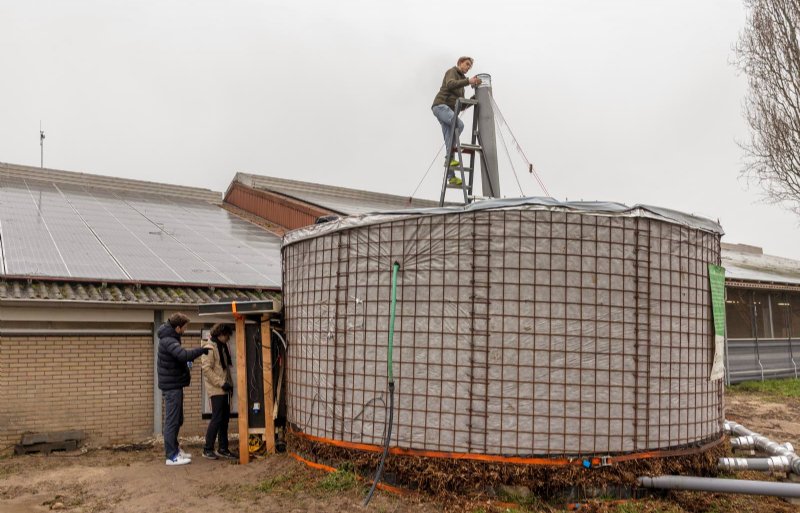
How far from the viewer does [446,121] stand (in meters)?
8.66

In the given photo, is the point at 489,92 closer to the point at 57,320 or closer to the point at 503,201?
the point at 503,201

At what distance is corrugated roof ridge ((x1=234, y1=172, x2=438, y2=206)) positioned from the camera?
21188 mm

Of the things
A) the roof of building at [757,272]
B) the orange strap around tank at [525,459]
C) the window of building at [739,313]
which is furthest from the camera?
the window of building at [739,313]

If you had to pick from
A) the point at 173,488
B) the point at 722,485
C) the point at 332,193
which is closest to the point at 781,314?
the point at 332,193

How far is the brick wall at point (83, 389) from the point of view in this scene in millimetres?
9125

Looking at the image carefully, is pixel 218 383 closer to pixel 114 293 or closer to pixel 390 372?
pixel 114 293

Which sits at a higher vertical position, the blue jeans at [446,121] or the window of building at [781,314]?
the blue jeans at [446,121]

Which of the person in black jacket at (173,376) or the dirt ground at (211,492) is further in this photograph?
the person in black jacket at (173,376)

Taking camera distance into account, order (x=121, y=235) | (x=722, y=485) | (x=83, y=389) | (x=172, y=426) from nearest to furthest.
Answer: (x=722, y=485) < (x=172, y=426) < (x=83, y=389) < (x=121, y=235)

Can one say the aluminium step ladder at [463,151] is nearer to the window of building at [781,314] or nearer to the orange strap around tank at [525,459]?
the orange strap around tank at [525,459]

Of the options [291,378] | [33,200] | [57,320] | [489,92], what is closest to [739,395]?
[489,92]

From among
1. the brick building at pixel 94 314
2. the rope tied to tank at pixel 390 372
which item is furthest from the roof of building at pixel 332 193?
the rope tied to tank at pixel 390 372

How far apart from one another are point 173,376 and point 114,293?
7.67ft

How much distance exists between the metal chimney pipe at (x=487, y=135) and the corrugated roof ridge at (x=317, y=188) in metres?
12.6
